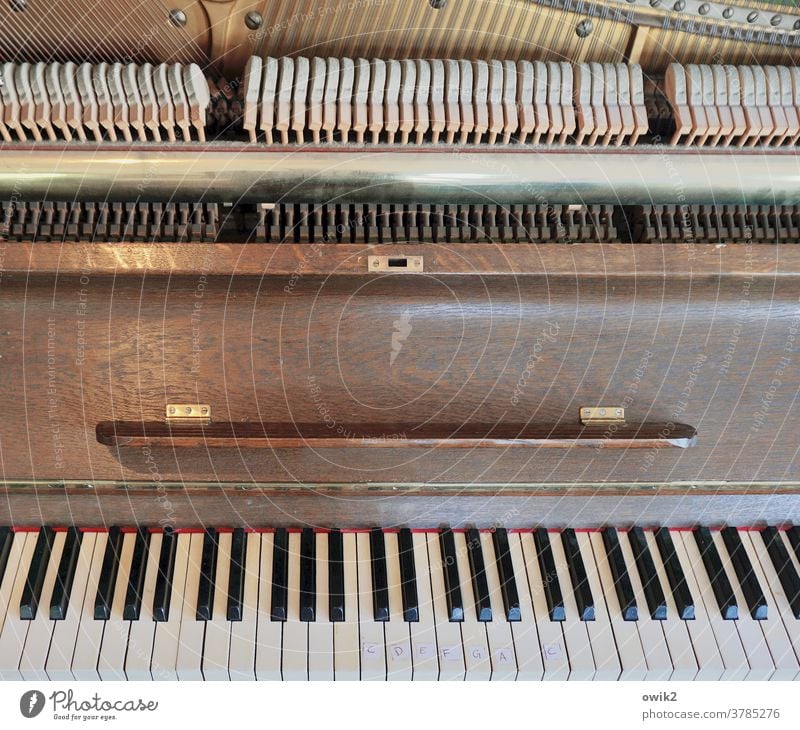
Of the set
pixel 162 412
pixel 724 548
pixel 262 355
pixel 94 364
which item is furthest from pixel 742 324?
pixel 94 364

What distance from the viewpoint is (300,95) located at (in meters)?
1.75

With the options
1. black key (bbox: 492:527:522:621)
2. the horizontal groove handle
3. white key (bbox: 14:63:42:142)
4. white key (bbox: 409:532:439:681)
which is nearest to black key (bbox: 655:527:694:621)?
the horizontal groove handle

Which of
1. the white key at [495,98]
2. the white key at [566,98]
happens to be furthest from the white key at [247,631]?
the white key at [566,98]

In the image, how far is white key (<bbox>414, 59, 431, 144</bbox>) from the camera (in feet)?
5.77

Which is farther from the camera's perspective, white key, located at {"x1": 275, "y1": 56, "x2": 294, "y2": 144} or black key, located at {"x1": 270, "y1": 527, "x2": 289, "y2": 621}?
black key, located at {"x1": 270, "y1": 527, "x2": 289, "y2": 621}

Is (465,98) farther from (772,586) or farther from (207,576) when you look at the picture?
(772,586)

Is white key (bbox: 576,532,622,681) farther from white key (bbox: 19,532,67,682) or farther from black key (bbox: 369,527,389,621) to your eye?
white key (bbox: 19,532,67,682)

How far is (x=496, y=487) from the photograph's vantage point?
1997mm

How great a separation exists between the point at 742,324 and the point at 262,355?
1355 millimetres

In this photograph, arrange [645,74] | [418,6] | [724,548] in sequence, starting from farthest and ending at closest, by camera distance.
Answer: [724,548]
[645,74]
[418,6]

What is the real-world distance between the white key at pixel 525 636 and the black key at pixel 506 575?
0.03 metres

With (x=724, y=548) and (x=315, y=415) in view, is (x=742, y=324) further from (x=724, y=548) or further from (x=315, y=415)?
(x=315, y=415)

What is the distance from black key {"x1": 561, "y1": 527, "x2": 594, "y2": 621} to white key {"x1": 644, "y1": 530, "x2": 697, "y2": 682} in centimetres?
23
